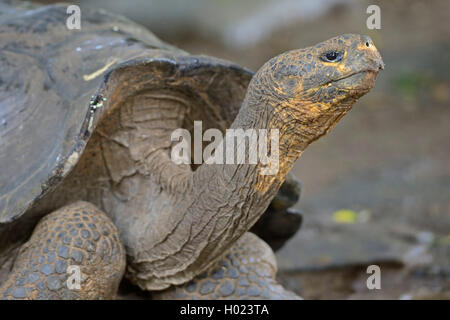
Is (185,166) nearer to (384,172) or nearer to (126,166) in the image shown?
(126,166)

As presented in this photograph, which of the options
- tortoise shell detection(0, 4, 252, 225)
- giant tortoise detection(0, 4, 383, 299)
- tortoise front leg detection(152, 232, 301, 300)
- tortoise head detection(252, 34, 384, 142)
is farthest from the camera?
tortoise front leg detection(152, 232, 301, 300)

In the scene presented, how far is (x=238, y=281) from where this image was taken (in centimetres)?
312

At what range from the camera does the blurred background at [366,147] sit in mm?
4488

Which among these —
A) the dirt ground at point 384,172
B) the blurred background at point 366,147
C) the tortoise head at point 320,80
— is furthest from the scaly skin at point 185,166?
the dirt ground at point 384,172

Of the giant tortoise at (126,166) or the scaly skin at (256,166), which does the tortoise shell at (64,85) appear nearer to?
the giant tortoise at (126,166)

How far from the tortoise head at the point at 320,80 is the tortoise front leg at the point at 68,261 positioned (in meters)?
0.98

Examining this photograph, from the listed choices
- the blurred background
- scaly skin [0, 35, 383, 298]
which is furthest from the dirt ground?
scaly skin [0, 35, 383, 298]

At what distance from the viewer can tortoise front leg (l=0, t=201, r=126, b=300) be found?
8.82 ft

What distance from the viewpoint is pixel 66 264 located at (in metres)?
2.70

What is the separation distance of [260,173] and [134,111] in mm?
863

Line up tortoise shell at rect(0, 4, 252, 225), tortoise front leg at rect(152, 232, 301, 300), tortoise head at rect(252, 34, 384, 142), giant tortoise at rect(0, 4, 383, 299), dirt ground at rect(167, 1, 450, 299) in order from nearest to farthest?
1. tortoise head at rect(252, 34, 384, 142)
2. giant tortoise at rect(0, 4, 383, 299)
3. tortoise shell at rect(0, 4, 252, 225)
4. tortoise front leg at rect(152, 232, 301, 300)
5. dirt ground at rect(167, 1, 450, 299)

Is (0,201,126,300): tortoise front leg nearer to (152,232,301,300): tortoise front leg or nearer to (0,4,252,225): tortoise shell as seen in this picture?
(0,4,252,225): tortoise shell

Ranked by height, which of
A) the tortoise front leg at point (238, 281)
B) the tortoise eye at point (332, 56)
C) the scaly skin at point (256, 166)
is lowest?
the tortoise front leg at point (238, 281)
